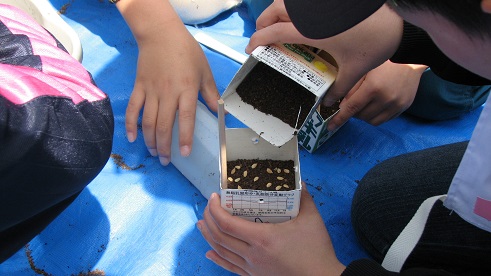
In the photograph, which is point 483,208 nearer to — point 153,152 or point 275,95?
point 275,95

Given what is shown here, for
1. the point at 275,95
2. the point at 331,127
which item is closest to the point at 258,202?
the point at 275,95

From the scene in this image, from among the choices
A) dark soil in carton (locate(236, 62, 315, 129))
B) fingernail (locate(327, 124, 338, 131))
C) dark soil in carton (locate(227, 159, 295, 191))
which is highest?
dark soil in carton (locate(236, 62, 315, 129))

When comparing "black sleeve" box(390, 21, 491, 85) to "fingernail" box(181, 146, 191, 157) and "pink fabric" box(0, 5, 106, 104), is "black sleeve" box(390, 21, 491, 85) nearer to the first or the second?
"fingernail" box(181, 146, 191, 157)

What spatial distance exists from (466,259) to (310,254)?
0.95 feet

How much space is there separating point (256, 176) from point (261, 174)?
0.04 ft

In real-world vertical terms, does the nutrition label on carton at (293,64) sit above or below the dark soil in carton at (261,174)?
above

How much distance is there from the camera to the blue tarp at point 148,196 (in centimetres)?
94

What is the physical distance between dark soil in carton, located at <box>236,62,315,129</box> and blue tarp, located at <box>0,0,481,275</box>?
0.27m

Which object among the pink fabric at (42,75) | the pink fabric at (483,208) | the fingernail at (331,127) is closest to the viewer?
the pink fabric at (42,75)

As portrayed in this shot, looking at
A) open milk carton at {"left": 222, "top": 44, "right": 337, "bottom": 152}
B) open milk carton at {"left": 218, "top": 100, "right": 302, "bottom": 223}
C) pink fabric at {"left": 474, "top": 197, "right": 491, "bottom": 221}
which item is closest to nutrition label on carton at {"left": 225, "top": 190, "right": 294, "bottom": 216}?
open milk carton at {"left": 218, "top": 100, "right": 302, "bottom": 223}

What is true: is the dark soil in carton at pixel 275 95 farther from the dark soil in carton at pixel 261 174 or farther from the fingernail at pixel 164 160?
the fingernail at pixel 164 160

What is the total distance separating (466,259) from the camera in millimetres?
811

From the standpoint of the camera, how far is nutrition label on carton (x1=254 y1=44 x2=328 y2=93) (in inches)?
31.6

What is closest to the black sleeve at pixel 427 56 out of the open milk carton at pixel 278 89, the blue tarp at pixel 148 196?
the open milk carton at pixel 278 89
